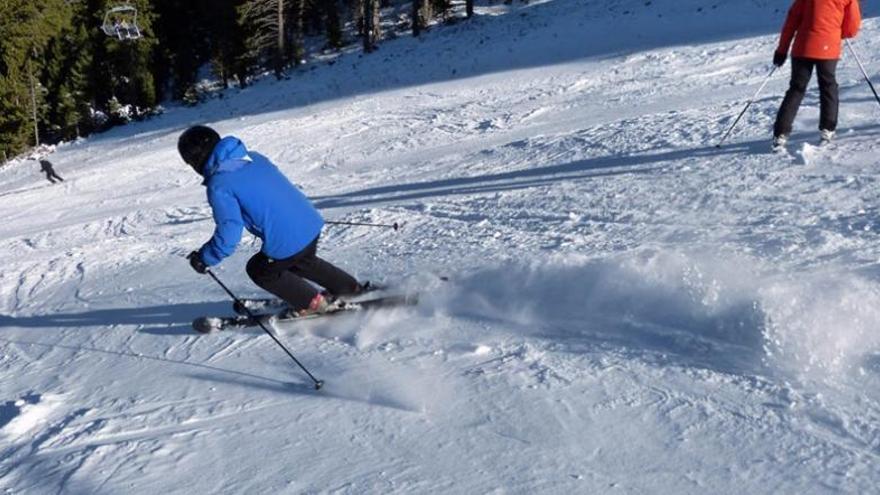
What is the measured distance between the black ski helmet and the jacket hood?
4 cm

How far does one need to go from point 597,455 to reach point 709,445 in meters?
0.51

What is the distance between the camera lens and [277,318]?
635 centimetres

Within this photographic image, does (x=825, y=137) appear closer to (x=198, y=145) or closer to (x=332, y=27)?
(x=198, y=145)

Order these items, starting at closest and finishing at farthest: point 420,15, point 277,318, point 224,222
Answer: point 224,222, point 277,318, point 420,15

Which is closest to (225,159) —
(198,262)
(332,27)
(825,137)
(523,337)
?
(198,262)

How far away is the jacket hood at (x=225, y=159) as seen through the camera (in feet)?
17.5

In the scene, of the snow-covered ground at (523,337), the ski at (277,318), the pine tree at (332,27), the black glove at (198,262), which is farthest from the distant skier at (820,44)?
the pine tree at (332,27)

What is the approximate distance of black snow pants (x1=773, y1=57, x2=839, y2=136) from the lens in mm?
7722

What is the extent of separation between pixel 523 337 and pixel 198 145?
2413mm

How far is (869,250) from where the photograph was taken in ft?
17.6

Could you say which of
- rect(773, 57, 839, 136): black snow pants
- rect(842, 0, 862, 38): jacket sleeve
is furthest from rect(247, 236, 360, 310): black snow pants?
rect(842, 0, 862, 38): jacket sleeve

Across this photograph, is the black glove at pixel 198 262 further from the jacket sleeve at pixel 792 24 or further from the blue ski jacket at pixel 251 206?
the jacket sleeve at pixel 792 24

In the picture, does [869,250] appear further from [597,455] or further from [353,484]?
[353,484]

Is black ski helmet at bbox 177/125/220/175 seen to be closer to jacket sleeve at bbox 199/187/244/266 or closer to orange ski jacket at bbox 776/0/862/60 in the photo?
jacket sleeve at bbox 199/187/244/266
